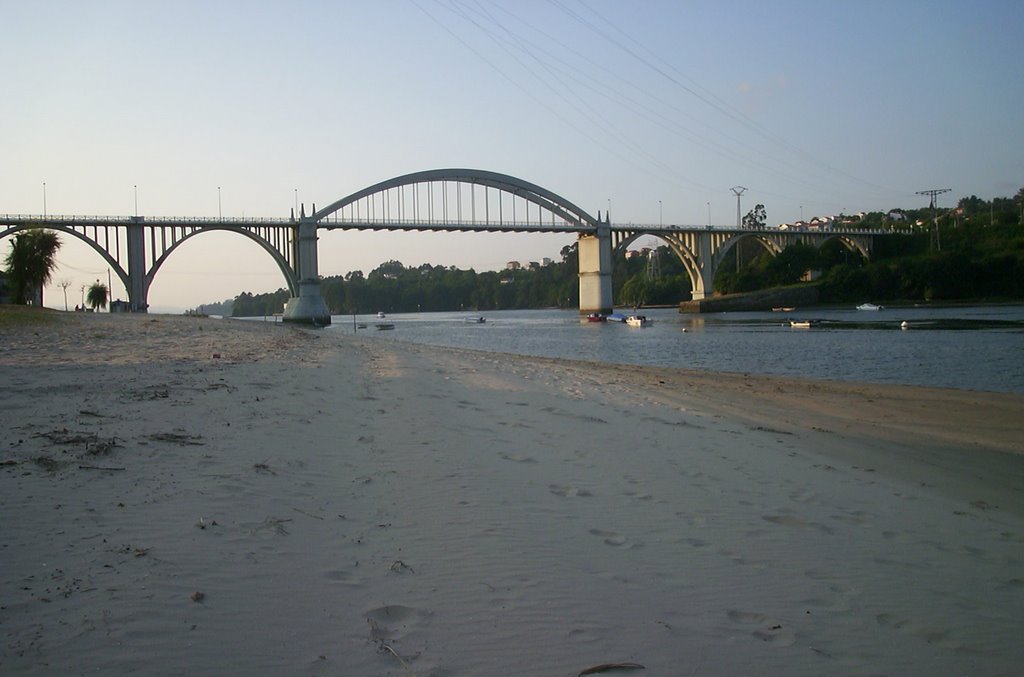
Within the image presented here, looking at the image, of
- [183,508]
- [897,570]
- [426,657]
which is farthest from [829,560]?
[183,508]

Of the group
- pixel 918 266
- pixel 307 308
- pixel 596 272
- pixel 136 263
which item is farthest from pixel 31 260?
pixel 918 266

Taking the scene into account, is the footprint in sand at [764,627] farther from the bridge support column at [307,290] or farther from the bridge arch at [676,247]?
the bridge arch at [676,247]

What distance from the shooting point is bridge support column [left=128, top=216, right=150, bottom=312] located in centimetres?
7219

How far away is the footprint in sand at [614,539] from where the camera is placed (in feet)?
15.5

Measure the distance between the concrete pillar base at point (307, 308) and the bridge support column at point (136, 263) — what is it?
1506 cm

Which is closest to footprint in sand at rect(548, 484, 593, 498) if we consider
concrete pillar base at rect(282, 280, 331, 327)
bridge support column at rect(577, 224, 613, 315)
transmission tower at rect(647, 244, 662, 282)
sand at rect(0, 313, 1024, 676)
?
sand at rect(0, 313, 1024, 676)

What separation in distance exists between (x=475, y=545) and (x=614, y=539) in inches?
36.4

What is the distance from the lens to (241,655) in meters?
3.10

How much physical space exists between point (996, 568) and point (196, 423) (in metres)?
6.91

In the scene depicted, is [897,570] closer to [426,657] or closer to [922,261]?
[426,657]

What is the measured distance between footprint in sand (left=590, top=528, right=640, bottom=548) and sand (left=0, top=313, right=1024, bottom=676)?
0.02 meters

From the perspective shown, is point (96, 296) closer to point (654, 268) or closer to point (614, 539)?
point (614, 539)

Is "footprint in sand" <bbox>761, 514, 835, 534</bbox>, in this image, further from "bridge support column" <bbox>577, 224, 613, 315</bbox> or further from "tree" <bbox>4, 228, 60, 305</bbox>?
"bridge support column" <bbox>577, 224, 613, 315</bbox>

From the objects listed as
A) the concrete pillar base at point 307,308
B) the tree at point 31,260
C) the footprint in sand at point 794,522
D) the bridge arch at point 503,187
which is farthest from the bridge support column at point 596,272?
the footprint in sand at point 794,522
